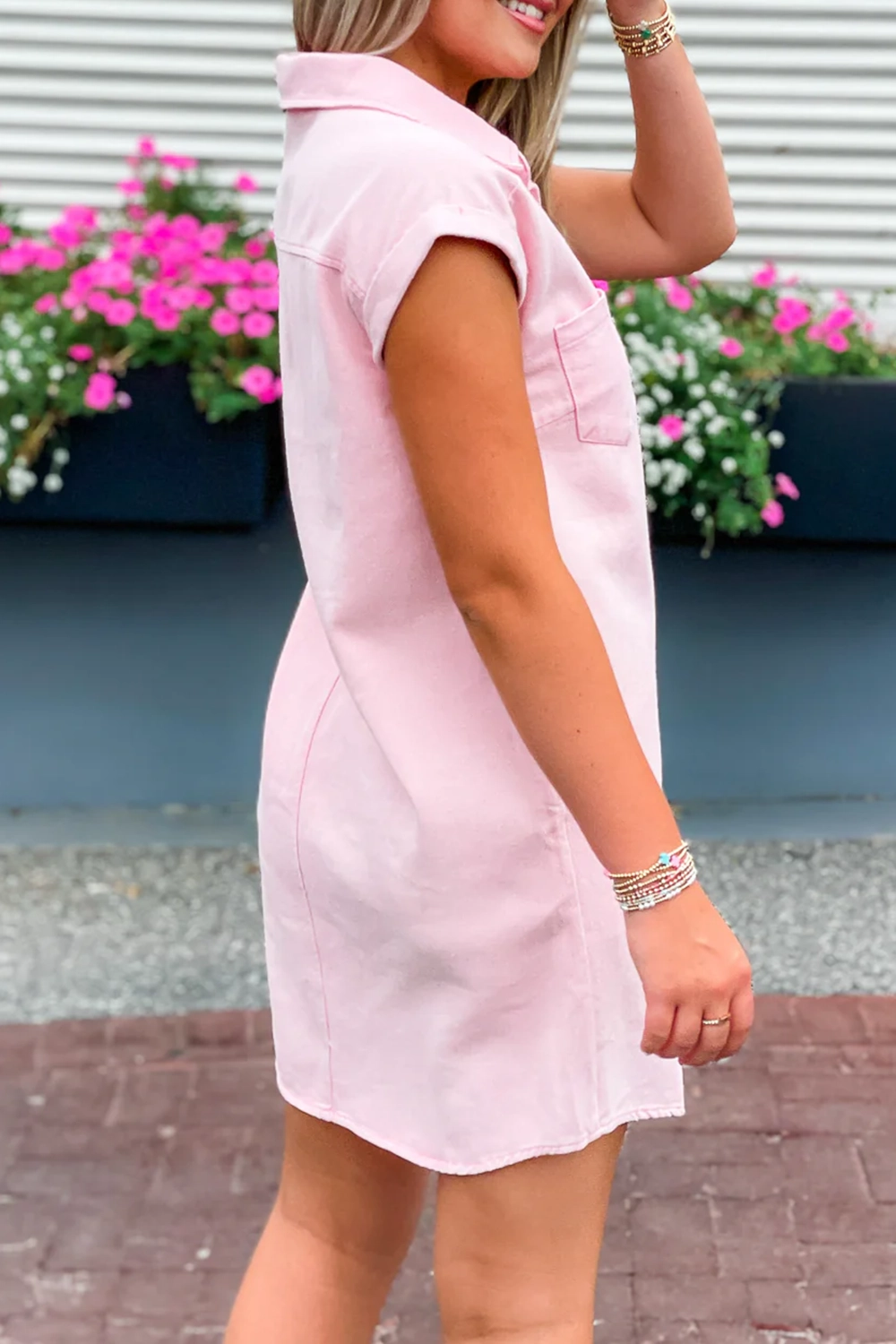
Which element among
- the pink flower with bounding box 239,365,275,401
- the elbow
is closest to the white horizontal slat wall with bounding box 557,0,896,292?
the pink flower with bounding box 239,365,275,401

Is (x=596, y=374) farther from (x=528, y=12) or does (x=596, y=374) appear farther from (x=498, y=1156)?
(x=498, y=1156)

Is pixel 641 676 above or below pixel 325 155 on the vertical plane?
below

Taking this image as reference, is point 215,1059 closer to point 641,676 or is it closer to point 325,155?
point 641,676

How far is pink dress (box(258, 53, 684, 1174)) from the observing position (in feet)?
4.44

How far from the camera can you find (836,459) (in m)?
3.99

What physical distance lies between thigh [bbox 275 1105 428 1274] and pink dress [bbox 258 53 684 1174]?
122 millimetres

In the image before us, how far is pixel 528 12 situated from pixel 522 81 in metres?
0.19

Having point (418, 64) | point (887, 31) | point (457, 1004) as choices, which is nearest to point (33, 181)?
point (887, 31)

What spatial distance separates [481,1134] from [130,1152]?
176 centimetres

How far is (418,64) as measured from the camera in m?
1.46

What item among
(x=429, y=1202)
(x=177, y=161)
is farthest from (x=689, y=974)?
(x=177, y=161)

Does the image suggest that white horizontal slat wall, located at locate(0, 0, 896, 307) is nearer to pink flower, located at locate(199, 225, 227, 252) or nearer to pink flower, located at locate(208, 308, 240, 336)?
pink flower, located at locate(199, 225, 227, 252)

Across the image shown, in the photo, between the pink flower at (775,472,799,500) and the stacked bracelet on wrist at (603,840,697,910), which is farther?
the pink flower at (775,472,799,500)

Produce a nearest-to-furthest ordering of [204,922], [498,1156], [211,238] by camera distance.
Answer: [498,1156], [204,922], [211,238]
